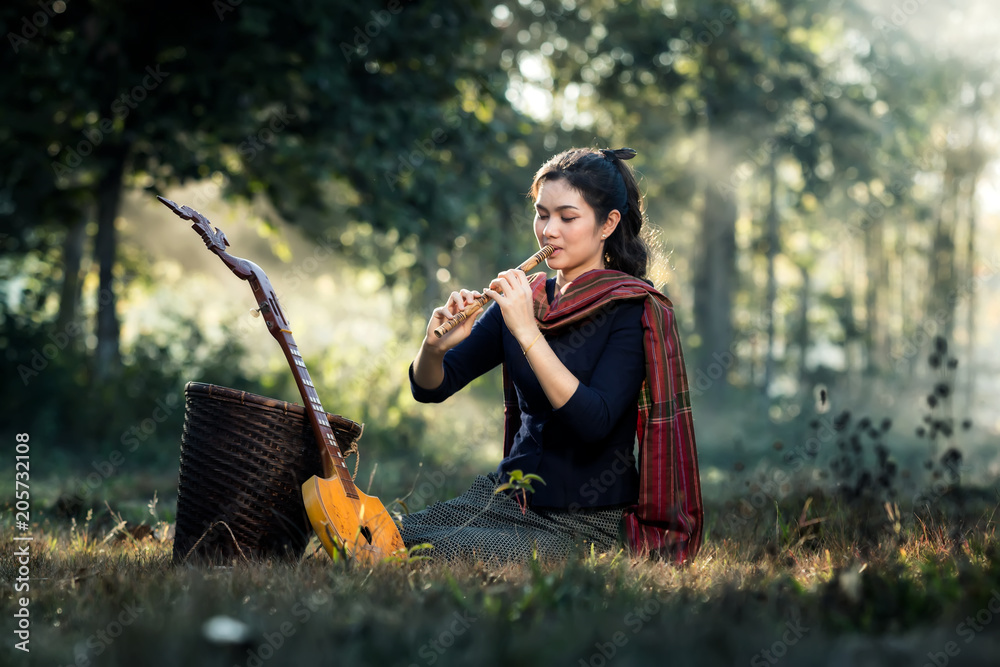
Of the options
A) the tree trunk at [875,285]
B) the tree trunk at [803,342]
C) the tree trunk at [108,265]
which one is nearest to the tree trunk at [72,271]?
the tree trunk at [108,265]

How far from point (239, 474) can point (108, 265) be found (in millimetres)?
6644

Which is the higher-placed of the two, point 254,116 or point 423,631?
point 254,116

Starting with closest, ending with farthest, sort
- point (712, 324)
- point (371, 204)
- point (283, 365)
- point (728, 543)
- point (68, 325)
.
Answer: point (728, 543) < point (371, 204) < point (68, 325) < point (283, 365) < point (712, 324)

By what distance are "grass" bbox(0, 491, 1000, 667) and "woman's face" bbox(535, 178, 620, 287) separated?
3.51 ft

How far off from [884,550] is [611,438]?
1.00 m

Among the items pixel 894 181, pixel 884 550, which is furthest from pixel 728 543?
pixel 894 181

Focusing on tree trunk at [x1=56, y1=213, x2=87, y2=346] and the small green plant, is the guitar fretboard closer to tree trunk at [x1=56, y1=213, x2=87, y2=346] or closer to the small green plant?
the small green plant

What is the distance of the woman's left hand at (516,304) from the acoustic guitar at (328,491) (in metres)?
0.72

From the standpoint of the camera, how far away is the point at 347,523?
3.06 metres

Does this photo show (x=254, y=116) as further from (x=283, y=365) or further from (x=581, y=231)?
(x=581, y=231)

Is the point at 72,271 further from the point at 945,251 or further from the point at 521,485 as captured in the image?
the point at 945,251

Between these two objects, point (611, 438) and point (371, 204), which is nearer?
point (611, 438)

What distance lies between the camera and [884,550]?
313 centimetres

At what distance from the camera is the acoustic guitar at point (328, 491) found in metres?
2.99
